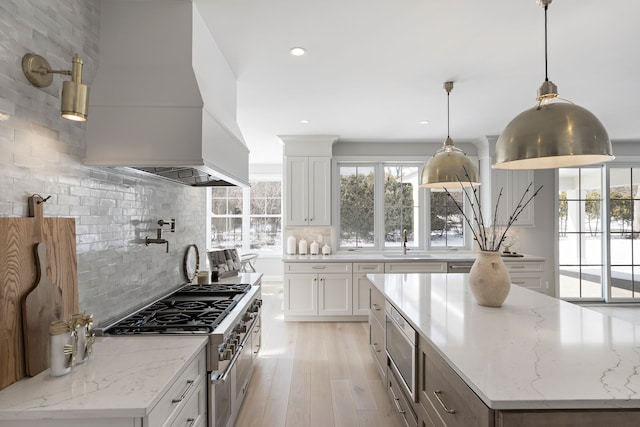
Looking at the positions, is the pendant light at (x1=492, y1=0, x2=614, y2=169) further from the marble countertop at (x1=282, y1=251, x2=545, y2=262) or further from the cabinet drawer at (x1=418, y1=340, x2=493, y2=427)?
the marble countertop at (x1=282, y1=251, x2=545, y2=262)

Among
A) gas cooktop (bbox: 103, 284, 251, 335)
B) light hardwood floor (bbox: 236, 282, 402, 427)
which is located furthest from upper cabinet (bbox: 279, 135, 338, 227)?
gas cooktop (bbox: 103, 284, 251, 335)

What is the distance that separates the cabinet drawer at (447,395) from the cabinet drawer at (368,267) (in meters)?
3.07

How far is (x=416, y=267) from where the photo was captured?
4891 millimetres

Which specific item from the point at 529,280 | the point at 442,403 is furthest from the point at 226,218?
the point at 442,403

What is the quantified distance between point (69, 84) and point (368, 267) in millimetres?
4123

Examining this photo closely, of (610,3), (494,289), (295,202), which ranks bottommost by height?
(494,289)

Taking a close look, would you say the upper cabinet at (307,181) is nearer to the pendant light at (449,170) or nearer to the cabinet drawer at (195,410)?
the pendant light at (449,170)

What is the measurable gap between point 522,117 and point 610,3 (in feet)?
4.01

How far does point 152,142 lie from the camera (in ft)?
6.14

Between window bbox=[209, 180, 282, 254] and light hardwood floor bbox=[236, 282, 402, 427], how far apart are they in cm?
355

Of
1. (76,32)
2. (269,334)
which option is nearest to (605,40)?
(76,32)

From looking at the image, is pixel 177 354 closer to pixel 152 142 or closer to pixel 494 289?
pixel 152 142

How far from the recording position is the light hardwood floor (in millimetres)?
2539

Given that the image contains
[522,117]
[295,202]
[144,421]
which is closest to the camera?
[144,421]
